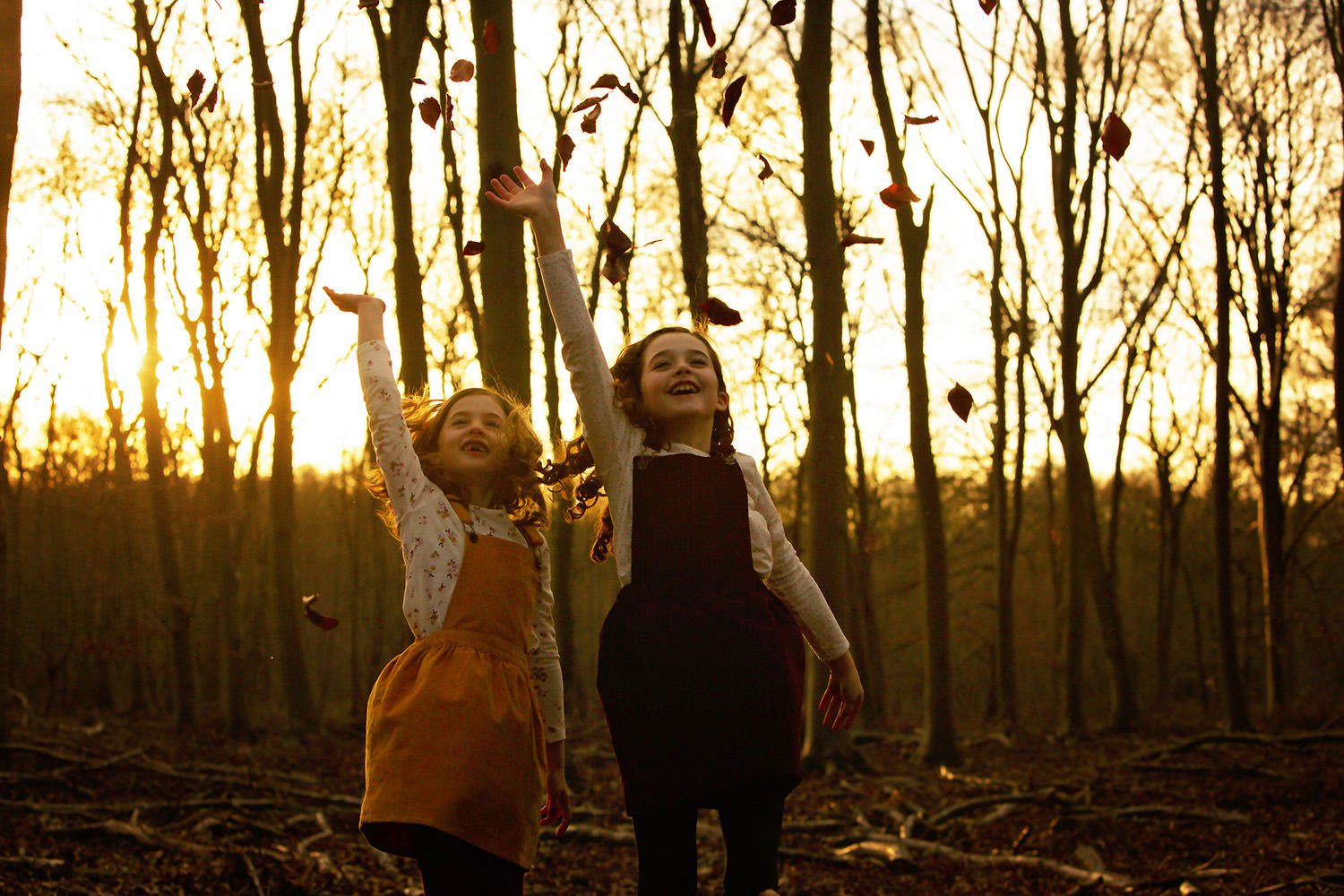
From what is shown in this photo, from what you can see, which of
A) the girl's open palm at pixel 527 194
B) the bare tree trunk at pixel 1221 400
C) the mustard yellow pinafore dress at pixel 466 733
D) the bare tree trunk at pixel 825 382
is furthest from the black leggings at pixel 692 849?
the bare tree trunk at pixel 1221 400

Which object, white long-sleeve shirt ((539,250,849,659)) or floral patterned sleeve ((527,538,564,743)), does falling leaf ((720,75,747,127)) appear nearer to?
white long-sleeve shirt ((539,250,849,659))

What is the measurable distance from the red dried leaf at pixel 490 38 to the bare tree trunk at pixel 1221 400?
34.1 feet

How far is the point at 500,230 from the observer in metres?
4.70

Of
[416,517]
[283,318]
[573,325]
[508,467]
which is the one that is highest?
[283,318]

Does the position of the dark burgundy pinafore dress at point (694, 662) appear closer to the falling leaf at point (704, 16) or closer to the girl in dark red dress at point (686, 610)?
the girl in dark red dress at point (686, 610)

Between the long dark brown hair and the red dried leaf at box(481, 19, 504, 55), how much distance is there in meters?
2.24

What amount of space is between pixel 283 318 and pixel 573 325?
994 centimetres

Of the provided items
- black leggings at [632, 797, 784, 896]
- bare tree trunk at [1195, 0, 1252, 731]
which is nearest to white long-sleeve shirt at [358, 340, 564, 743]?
black leggings at [632, 797, 784, 896]

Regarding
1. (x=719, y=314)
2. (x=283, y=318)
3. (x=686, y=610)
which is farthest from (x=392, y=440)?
(x=283, y=318)

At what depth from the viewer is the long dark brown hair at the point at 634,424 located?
9.80ft

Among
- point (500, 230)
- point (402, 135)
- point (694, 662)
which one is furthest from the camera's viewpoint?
point (402, 135)

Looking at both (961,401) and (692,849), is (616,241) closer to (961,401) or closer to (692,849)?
(961,401)

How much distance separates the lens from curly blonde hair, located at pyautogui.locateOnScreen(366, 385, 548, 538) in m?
3.19

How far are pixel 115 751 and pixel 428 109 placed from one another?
29.5 ft
